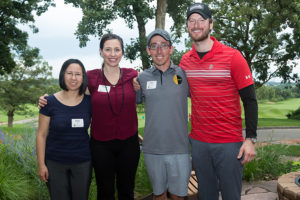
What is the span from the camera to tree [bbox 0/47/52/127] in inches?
1363

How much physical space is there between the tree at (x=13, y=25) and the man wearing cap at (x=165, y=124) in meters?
14.9

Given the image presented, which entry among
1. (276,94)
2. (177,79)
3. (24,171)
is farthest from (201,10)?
(276,94)

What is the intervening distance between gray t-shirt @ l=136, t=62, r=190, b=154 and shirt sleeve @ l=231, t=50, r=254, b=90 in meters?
0.55

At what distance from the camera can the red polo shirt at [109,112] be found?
10.3 ft

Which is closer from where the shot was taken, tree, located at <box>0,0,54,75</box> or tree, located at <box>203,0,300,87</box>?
tree, located at <box>0,0,54,75</box>

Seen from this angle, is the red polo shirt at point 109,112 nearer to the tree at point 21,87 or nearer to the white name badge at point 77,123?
the white name badge at point 77,123

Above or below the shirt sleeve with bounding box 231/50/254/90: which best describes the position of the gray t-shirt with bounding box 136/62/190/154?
below

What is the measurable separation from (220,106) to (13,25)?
16.8 meters

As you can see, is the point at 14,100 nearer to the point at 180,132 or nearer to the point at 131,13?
the point at 131,13

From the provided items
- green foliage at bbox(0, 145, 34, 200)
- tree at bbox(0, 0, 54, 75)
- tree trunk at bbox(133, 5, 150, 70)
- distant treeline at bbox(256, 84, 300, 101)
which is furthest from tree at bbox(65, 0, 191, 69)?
distant treeline at bbox(256, 84, 300, 101)

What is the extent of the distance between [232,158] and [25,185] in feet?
10.7

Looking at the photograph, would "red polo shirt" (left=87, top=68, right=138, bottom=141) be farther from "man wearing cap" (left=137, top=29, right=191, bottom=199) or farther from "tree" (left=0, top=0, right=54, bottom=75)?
"tree" (left=0, top=0, right=54, bottom=75)

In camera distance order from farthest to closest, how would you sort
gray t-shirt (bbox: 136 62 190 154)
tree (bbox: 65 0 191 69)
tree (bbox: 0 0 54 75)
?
tree (bbox: 0 0 54 75) → tree (bbox: 65 0 191 69) → gray t-shirt (bbox: 136 62 190 154)

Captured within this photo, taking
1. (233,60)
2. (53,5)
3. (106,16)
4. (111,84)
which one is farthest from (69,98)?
(53,5)
